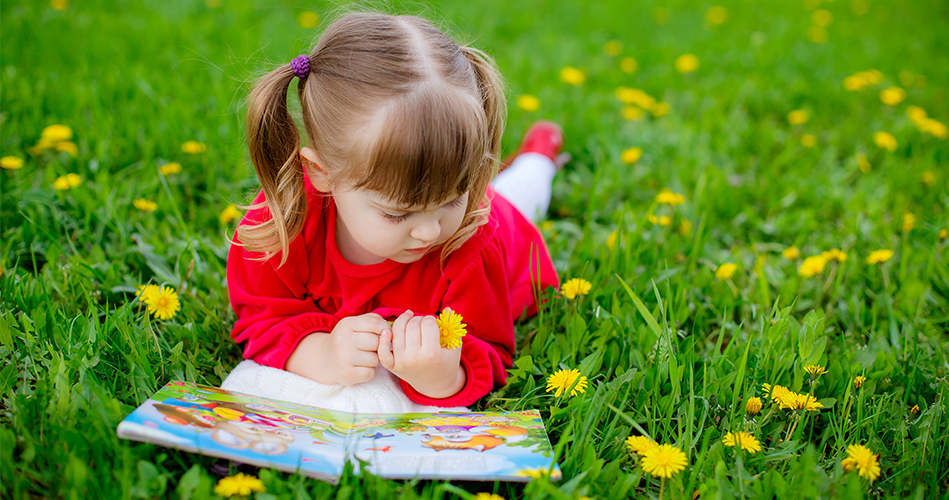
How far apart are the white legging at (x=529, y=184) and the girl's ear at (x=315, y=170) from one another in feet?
2.92

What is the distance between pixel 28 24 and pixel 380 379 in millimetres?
2807

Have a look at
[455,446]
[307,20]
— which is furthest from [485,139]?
[307,20]

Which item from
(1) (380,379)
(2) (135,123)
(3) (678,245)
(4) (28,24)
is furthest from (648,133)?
(4) (28,24)

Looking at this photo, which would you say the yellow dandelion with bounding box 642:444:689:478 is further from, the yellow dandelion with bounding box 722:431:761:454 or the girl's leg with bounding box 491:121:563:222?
the girl's leg with bounding box 491:121:563:222

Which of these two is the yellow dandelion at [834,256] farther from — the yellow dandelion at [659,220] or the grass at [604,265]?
the yellow dandelion at [659,220]

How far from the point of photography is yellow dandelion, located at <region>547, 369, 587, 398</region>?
1271 millimetres

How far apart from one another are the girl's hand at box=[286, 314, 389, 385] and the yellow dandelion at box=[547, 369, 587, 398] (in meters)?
0.37

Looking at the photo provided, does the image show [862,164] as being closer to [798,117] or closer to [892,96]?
[798,117]

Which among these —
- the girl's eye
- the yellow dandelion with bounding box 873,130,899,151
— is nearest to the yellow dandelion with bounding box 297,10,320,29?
the girl's eye

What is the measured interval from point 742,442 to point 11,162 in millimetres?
2140

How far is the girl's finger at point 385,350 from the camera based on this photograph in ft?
4.17

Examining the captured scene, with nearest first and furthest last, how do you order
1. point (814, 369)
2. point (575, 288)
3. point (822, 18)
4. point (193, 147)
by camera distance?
point (814, 369)
point (575, 288)
point (193, 147)
point (822, 18)

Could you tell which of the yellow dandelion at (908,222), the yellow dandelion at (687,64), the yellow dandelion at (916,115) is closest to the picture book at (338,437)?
the yellow dandelion at (908,222)

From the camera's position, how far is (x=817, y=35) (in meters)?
4.08
